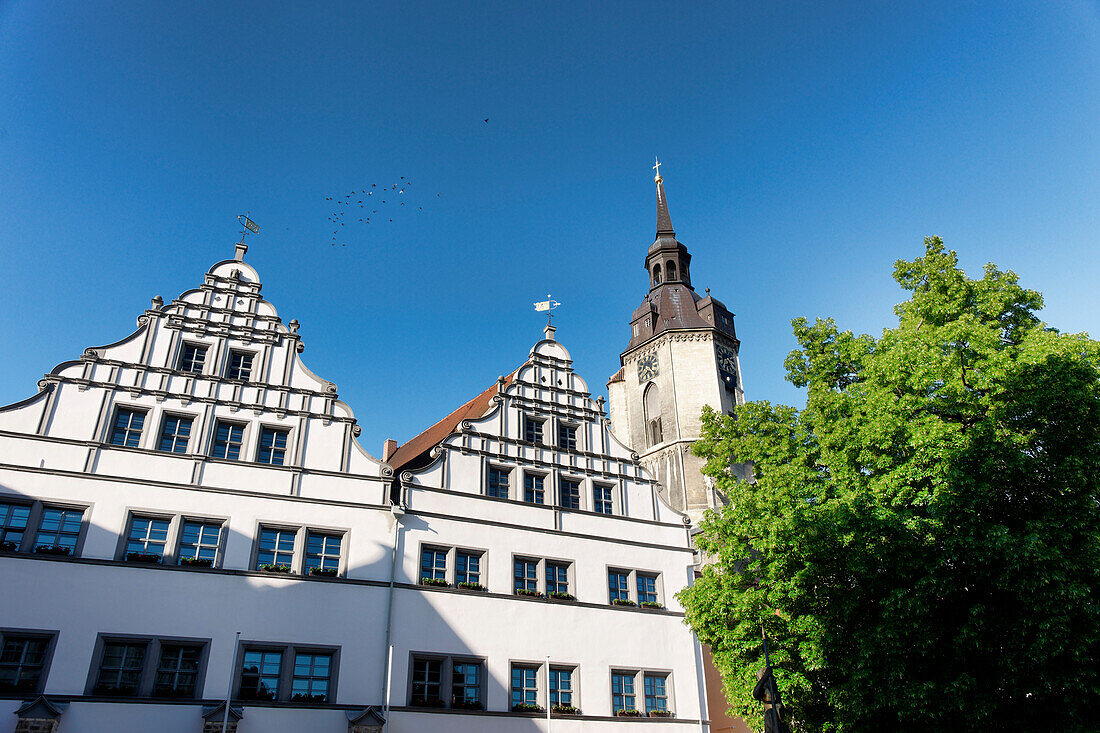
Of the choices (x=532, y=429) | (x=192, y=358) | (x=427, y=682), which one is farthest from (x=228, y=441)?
Result: (x=532, y=429)

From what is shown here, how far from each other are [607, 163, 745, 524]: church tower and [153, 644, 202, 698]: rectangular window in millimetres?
29745

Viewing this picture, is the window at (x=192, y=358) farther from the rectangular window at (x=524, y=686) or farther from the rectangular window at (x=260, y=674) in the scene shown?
the rectangular window at (x=524, y=686)

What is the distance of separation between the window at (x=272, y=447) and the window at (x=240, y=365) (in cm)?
183

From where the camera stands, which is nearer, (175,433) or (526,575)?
(175,433)

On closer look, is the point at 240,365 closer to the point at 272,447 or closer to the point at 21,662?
the point at 272,447

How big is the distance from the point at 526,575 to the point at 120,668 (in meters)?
10.4

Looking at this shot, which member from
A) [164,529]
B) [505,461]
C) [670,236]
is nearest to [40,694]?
[164,529]

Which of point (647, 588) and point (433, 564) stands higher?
point (433, 564)

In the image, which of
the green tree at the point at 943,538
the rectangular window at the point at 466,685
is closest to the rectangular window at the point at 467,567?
the rectangular window at the point at 466,685

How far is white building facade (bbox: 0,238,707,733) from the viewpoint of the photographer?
16766 millimetres

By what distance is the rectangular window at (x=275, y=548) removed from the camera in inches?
747

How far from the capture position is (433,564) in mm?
20797

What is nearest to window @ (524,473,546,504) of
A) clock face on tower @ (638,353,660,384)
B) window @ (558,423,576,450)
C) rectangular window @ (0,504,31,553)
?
window @ (558,423,576,450)

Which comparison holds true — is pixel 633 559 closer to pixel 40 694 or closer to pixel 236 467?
pixel 236 467
